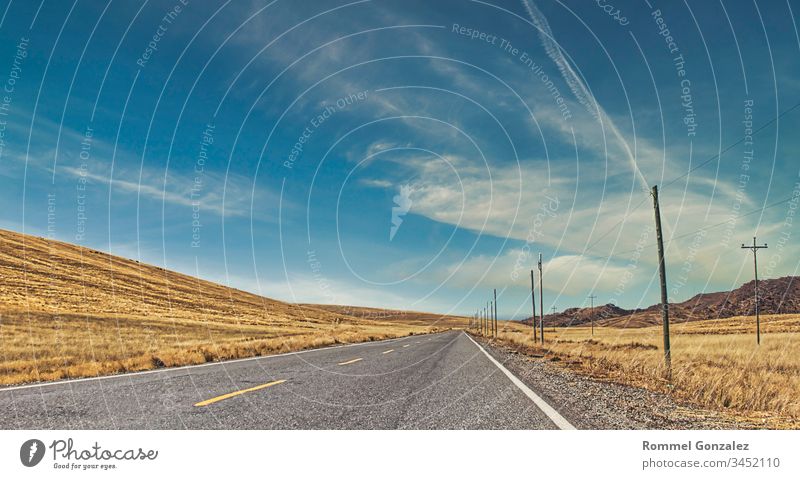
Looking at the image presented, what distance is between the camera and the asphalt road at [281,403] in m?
5.07

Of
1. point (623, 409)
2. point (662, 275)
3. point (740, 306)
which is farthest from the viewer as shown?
point (740, 306)

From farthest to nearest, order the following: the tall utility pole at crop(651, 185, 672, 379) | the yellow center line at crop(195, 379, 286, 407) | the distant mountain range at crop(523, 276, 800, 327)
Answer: the distant mountain range at crop(523, 276, 800, 327) → the tall utility pole at crop(651, 185, 672, 379) → the yellow center line at crop(195, 379, 286, 407)

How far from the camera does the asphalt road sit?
5.07 metres

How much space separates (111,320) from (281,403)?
123 feet

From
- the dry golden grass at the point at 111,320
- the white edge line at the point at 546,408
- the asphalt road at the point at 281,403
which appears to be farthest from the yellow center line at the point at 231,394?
the dry golden grass at the point at 111,320

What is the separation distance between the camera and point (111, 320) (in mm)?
37000

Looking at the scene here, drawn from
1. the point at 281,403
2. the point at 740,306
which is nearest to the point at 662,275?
the point at 281,403

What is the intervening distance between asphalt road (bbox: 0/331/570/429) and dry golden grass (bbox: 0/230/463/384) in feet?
14.8

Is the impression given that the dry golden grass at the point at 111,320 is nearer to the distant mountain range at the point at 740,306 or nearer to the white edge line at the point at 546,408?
the white edge line at the point at 546,408

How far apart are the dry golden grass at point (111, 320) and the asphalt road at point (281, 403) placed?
4.50 meters

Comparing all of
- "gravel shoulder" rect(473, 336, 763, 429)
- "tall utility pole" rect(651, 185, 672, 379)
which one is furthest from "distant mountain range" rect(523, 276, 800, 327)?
"gravel shoulder" rect(473, 336, 763, 429)

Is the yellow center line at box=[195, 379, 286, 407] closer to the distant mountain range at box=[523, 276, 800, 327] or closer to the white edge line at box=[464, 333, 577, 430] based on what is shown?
the white edge line at box=[464, 333, 577, 430]

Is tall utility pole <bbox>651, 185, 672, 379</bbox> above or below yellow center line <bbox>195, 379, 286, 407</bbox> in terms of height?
above

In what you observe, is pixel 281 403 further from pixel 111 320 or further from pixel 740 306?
pixel 740 306
